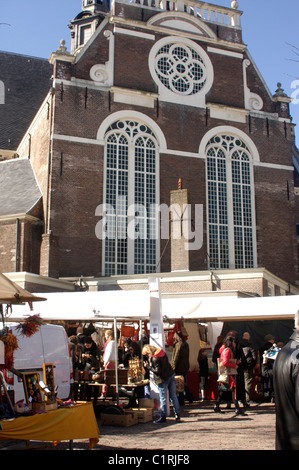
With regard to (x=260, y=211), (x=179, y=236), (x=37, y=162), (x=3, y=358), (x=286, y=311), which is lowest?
(x=3, y=358)

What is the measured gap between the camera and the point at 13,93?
3303 cm

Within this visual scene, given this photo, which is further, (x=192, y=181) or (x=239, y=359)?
(x=192, y=181)

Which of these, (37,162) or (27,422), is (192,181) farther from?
(27,422)

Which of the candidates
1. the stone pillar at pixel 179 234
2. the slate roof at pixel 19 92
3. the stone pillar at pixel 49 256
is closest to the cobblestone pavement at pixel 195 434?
the stone pillar at pixel 179 234

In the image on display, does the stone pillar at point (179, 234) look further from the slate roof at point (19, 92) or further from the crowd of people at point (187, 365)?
the slate roof at point (19, 92)

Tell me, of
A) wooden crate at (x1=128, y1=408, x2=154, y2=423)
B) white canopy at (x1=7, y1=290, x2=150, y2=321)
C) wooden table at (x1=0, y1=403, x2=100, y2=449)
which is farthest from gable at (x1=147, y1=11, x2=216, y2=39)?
wooden table at (x1=0, y1=403, x2=100, y2=449)

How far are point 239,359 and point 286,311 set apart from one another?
1.53 meters

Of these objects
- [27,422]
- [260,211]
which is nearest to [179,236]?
[260,211]

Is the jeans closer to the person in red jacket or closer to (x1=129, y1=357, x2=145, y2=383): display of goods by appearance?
(x1=129, y1=357, x2=145, y2=383): display of goods

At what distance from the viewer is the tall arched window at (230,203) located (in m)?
22.9

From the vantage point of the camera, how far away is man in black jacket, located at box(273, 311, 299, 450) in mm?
3463

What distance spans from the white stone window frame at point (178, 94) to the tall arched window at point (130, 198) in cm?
196

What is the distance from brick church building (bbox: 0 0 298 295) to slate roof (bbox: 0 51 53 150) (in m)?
6.91

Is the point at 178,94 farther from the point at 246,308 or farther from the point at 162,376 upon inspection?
the point at 162,376
